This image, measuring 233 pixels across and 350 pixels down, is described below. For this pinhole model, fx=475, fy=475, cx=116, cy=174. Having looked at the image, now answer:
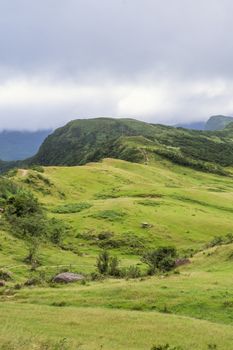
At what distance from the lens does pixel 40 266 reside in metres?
65.6

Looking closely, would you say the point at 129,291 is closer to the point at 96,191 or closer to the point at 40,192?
the point at 40,192

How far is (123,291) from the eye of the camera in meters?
38.1

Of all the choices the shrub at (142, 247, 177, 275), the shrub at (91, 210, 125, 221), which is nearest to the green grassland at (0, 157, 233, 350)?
the shrub at (91, 210, 125, 221)

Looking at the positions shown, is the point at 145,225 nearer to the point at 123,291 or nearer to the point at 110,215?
the point at 110,215

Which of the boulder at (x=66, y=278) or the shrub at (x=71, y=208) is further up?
the shrub at (x=71, y=208)

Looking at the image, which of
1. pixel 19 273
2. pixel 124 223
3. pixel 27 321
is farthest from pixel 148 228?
pixel 27 321

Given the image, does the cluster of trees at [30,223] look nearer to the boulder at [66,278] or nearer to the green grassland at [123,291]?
the green grassland at [123,291]

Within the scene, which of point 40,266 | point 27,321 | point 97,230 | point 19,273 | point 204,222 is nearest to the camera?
point 27,321

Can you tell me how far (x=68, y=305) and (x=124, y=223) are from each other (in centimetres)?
6519

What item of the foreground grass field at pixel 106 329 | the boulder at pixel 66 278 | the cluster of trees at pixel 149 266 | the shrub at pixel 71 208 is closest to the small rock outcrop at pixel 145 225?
the shrub at pixel 71 208

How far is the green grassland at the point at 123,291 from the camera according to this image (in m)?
27.0

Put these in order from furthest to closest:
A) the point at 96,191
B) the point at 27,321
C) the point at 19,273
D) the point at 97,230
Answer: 1. the point at 96,191
2. the point at 97,230
3. the point at 19,273
4. the point at 27,321

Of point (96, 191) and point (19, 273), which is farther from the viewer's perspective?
point (96, 191)

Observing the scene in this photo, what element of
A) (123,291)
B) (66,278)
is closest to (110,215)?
(66,278)
